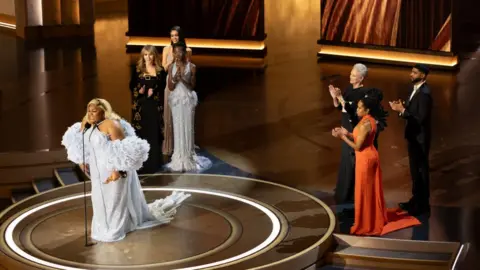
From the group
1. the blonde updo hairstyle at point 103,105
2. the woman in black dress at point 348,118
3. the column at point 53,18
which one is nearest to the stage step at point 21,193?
the blonde updo hairstyle at point 103,105

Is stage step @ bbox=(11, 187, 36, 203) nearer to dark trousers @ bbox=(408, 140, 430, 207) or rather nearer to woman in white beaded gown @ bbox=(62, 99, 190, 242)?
woman in white beaded gown @ bbox=(62, 99, 190, 242)

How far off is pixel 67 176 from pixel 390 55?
24.6 feet

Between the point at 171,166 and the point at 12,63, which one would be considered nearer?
the point at 171,166

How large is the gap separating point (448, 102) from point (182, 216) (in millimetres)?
6061

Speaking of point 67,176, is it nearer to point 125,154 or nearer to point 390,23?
point 125,154

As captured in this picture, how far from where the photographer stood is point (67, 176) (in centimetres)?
1101

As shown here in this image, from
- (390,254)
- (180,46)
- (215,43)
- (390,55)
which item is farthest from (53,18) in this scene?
(390,254)

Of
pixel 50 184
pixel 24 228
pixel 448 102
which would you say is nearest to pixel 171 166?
pixel 50 184

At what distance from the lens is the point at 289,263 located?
8.28 meters

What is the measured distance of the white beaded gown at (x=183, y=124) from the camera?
10.9 metres

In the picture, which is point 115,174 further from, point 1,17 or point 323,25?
point 1,17

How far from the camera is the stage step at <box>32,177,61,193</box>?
10891 millimetres

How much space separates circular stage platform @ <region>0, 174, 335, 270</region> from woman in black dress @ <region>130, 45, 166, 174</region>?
35.0 inches

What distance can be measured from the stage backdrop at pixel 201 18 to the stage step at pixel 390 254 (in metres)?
9.33
